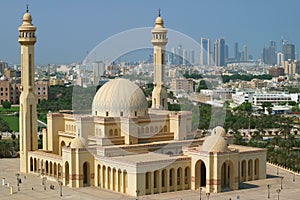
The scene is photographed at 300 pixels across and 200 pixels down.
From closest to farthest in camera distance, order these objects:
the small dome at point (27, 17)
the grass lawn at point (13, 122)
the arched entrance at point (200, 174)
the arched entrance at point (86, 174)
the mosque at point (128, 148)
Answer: the mosque at point (128, 148)
the arched entrance at point (200, 174)
the arched entrance at point (86, 174)
the small dome at point (27, 17)
the grass lawn at point (13, 122)

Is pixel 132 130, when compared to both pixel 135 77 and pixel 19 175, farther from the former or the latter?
pixel 135 77

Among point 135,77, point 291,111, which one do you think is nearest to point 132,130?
point 135,77

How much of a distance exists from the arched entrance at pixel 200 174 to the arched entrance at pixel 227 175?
83cm

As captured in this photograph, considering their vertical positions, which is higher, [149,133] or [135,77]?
[135,77]

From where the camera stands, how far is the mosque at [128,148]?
25.1 metres

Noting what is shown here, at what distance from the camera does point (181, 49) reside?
33.2 m

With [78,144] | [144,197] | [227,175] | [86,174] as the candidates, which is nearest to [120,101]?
[78,144]

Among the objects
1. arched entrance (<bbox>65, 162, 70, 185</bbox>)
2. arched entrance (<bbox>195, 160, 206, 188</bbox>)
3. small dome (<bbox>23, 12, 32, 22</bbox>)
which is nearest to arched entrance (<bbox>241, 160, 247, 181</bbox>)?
arched entrance (<bbox>195, 160, 206, 188</bbox>)

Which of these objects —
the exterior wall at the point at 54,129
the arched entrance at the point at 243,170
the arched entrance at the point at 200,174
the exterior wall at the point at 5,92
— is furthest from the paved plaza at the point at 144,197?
the exterior wall at the point at 5,92

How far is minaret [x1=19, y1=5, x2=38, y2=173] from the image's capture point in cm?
2991

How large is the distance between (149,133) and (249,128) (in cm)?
2412

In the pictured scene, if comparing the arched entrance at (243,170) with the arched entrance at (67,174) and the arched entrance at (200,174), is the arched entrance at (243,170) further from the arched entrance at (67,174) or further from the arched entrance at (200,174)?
the arched entrance at (67,174)

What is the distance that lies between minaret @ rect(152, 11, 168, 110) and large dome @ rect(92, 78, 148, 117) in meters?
4.32

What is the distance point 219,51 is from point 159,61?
12474 centimetres
